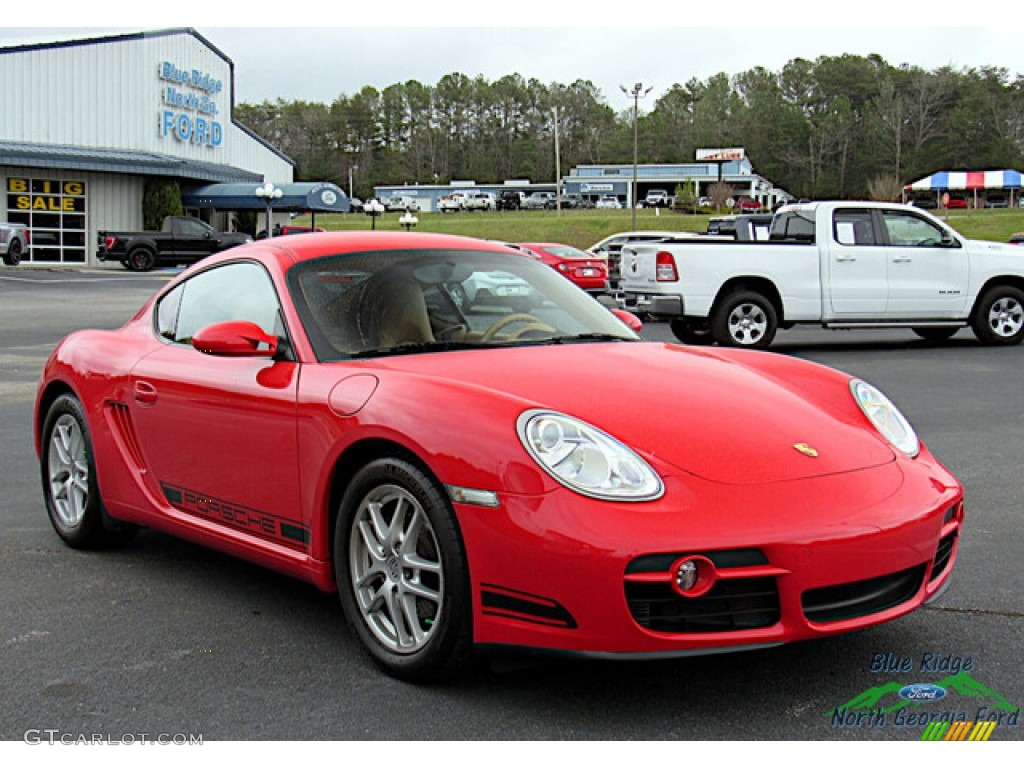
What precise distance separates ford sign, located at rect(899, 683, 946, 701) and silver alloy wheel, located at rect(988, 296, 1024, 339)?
43.8 ft

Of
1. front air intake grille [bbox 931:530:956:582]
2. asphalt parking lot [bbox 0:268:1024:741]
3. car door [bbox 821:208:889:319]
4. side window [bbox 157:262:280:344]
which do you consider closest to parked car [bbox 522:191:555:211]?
car door [bbox 821:208:889:319]

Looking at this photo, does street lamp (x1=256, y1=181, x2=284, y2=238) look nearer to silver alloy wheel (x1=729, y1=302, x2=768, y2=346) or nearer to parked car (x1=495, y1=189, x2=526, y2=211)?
silver alloy wheel (x1=729, y1=302, x2=768, y2=346)

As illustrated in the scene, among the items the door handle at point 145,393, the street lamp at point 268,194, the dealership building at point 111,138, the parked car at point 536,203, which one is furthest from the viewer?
the parked car at point 536,203

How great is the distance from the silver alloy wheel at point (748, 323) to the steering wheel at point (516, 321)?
35.9 feet

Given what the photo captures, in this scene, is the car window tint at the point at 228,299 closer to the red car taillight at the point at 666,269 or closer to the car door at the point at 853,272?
the red car taillight at the point at 666,269

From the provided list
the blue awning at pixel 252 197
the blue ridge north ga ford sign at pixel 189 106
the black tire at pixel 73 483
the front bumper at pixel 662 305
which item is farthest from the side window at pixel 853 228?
the blue ridge north ga ford sign at pixel 189 106

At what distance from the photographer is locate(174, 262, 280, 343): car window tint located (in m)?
4.47

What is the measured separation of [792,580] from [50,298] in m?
25.0

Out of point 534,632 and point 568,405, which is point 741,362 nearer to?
point 568,405

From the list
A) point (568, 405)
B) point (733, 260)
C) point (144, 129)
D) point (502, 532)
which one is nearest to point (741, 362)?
point (568, 405)

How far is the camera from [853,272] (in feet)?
50.4

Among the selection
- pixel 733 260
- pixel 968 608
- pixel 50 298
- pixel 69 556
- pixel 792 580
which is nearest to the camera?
pixel 792 580

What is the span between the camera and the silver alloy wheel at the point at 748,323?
1514 centimetres

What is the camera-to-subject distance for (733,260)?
15.0 metres
